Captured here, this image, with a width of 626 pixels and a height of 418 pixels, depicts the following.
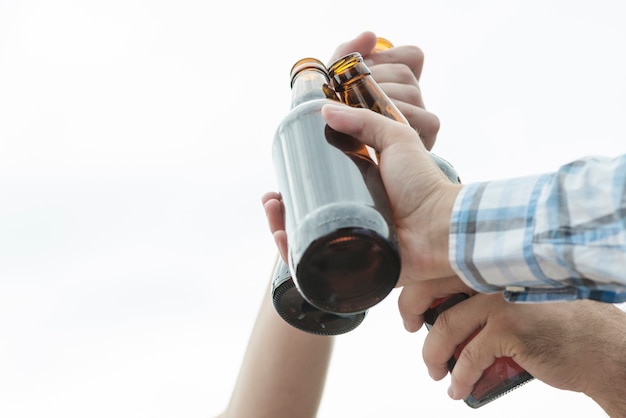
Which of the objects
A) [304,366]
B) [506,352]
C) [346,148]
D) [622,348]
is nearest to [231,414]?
[304,366]

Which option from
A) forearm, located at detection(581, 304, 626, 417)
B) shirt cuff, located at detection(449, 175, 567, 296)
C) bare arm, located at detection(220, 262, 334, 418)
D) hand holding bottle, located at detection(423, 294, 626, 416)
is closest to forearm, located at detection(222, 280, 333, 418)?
bare arm, located at detection(220, 262, 334, 418)

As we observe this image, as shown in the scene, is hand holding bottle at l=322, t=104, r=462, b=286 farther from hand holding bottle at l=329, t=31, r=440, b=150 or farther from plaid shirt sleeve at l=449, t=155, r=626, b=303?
hand holding bottle at l=329, t=31, r=440, b=150

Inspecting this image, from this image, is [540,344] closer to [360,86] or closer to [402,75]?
[360,86]

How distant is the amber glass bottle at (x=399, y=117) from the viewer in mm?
1310

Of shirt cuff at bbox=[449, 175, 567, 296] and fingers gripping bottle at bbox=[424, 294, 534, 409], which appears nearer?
shirt cuff at bbox=[449, 175, 567, 296]

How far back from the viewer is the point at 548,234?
86cm

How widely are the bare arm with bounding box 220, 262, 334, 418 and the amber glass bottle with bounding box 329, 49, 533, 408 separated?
0.69 metres

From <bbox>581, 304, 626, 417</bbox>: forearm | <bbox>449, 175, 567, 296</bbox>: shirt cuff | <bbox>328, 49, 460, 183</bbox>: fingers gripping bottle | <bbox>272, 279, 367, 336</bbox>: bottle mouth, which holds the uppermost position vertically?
<bbox>328, 49, 460, 183</bbox>: fingers gripping bottle

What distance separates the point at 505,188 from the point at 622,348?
65cm

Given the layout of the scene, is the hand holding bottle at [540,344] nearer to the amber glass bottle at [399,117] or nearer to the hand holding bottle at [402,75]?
the amber glass bottle at [399,117]

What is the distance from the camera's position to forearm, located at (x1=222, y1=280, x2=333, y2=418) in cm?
198

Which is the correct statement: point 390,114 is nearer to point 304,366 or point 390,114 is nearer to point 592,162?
point 592,162

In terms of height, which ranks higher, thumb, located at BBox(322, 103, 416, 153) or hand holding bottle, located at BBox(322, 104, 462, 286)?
thumb, located at BBox(322, 103, 416, 153)

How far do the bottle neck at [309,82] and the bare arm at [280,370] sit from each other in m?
0.89
